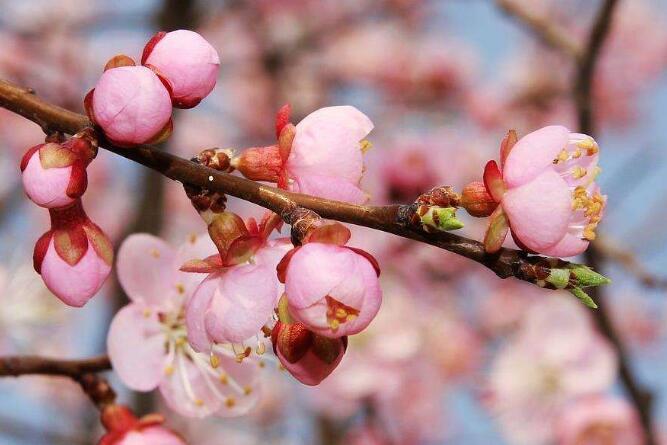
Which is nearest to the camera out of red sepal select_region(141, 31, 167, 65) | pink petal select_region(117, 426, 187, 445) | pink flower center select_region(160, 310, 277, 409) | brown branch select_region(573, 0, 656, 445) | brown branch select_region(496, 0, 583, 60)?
red sepal select_region(141, 31, 167, 65)

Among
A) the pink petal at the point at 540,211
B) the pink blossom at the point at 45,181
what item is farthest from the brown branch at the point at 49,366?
the pink petal at the point at 540,211

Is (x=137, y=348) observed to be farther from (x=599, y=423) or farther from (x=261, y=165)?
(x=599, y=423)

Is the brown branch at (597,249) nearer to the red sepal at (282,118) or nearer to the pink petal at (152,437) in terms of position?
the red sepal at (282,118)

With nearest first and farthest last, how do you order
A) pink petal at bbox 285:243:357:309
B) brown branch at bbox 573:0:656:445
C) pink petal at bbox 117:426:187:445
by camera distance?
pink petal at bbox 285:243:357:309 → pink petal at bbox 117:426:187:445 → brown branch at bbox 573:0:656:445

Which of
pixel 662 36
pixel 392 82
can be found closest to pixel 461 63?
pixel 392 82

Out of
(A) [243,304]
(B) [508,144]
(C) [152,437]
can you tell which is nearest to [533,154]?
(B) [508,144]

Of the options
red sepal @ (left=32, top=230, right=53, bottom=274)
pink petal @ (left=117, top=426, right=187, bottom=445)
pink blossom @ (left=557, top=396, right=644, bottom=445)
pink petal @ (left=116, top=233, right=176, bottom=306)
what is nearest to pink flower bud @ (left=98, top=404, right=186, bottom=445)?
pink petal @ (left=117, top=426, right=187, bottom=445)

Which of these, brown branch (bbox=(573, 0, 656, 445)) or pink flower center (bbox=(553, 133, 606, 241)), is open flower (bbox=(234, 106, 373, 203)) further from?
brown branch (bbox=(573, 0, 656, 445))
